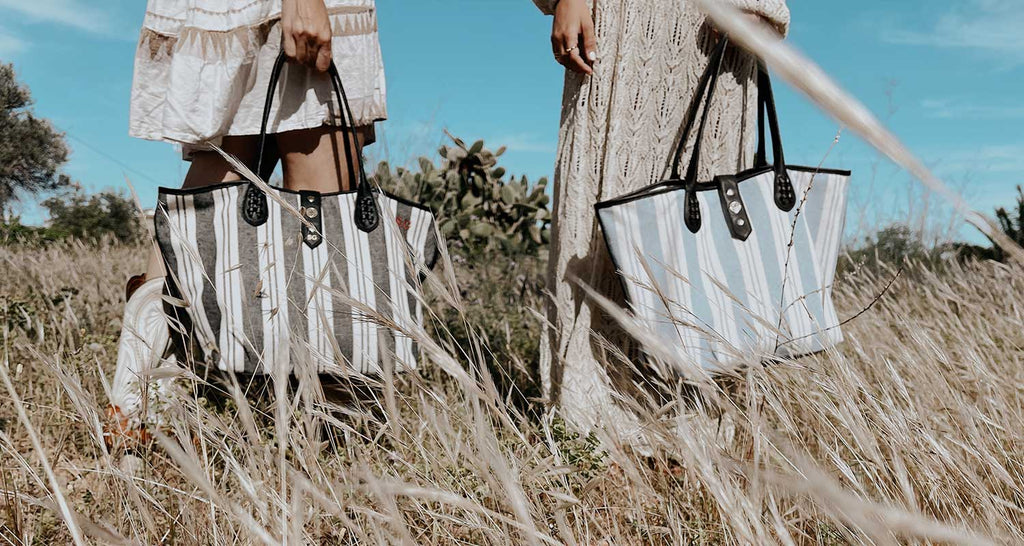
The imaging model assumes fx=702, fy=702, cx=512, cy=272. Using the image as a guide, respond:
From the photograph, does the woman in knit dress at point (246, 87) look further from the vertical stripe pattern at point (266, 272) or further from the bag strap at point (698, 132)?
the bag strap at point (698, 132)

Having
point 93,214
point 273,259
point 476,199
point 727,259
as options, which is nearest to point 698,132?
point 727,259

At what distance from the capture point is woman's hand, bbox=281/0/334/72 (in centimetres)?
153

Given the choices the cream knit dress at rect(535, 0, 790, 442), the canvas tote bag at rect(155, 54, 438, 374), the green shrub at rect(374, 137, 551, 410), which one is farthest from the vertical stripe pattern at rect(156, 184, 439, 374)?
the green shrub at rect(374, 137, 551, 410)

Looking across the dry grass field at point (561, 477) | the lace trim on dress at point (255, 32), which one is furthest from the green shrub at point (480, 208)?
the dry grass field at point (561, 477)

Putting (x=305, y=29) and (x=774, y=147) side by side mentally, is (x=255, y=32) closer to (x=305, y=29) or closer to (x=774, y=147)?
(x=305, y=29)

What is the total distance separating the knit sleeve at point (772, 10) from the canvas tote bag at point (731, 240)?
106 mm

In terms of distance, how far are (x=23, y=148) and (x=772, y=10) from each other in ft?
39.8

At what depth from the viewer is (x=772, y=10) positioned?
1589 mm

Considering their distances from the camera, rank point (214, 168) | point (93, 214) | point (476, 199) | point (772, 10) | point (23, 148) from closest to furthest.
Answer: point (772, 10) → point (214, 168) → point (476, 199) → point (93, 214) → point (23, 148)

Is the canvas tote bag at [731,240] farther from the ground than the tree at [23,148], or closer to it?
closer to it

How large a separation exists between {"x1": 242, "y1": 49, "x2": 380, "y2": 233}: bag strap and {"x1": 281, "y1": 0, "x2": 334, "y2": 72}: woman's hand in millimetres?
47

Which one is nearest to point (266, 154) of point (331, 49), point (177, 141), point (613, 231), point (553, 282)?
point (177, 141)

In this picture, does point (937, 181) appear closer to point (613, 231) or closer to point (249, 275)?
point (613, 231)

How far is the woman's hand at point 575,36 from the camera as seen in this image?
5.28ft
